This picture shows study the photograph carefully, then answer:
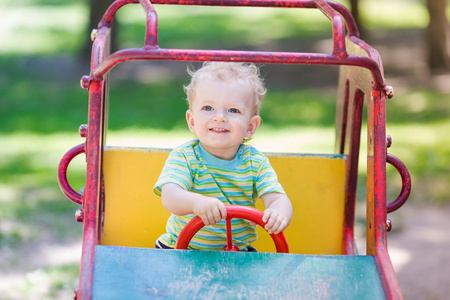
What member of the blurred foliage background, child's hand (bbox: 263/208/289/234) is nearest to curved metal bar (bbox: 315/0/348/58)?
child's hand (bbox: 263/208/289/234)

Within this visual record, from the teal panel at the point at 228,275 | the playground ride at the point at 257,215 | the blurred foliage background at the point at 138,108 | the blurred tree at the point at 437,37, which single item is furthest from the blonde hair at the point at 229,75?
the blurred tree at the point at 437,37

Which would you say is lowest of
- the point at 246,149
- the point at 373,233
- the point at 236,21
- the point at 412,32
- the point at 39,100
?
the point at 373,233

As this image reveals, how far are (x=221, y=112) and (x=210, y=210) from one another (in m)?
0.42

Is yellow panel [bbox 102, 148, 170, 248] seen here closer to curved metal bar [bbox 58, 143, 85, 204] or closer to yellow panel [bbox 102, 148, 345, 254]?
yellow panel [bbox 102, 148, 345, 254]

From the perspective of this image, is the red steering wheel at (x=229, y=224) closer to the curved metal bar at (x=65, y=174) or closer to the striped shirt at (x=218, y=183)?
the striped shirt at (x=218, y=183)

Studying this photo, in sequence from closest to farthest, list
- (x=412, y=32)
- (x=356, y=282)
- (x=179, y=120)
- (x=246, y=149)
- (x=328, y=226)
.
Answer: (x=356, y=282)
(x=246, y=149)
(x=328, y=226)
(x=179, y=120)
(x=412, y=32)

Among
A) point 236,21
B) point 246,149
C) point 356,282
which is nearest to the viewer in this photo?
point 356,282

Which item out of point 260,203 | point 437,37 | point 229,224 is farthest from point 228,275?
point 437,37

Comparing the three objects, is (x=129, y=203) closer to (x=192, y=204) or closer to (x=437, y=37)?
(x=192, y=204)

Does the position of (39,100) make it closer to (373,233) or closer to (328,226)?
(328,226)

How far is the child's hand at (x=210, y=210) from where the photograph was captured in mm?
2293

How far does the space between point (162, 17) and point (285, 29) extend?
3479 millimetres

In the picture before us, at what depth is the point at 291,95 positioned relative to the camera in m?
9.77

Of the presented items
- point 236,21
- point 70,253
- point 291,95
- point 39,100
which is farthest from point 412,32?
point 70,253
